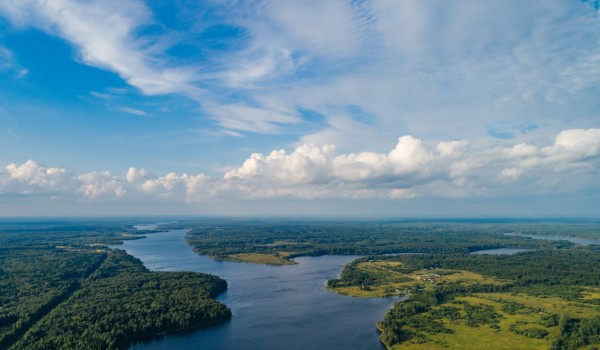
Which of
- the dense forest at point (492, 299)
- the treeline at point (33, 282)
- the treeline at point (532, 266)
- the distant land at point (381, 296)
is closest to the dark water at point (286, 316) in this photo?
the distant land at point (381, 296)

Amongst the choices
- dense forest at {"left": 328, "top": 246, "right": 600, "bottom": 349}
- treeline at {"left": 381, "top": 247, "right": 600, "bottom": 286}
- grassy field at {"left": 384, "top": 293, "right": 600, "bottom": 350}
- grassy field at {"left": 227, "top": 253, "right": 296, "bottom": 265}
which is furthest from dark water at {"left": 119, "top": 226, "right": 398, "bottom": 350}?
treeline at {"left": 381, "top": 247, "right": 600, "bottom": 286}

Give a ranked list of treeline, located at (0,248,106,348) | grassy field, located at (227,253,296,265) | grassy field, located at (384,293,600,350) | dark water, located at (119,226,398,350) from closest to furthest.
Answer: grassy field, located at (384,293,600,350)
dark water, located at (119,226,398,350)
treeline, located at (0,248,106,348)
grassy field, located at (227,253,296,265)

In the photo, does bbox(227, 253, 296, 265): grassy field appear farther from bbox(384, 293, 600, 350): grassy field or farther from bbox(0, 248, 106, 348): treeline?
bbox(384, 293, 600, 350): grassy field

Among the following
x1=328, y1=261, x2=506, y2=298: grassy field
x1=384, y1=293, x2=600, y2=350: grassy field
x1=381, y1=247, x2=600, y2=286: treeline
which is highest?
x1=381, y1=247, x2=600, y2=286: treeline

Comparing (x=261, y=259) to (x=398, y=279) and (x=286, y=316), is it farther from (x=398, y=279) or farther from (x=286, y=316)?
(x=286, y=316)

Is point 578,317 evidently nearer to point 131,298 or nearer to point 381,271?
point 381,271

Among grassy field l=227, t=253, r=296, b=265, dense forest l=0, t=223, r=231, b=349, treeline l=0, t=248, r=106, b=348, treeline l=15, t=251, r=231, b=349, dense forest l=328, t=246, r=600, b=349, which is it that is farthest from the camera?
grassy field l=227, t=253, r=296, b=265

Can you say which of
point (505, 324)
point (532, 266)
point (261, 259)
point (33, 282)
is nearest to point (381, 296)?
point (505, 324)
